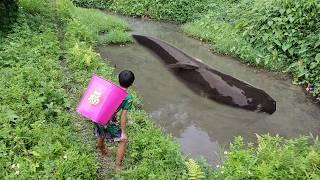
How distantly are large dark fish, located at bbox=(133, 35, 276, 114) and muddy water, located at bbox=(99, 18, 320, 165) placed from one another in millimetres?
195

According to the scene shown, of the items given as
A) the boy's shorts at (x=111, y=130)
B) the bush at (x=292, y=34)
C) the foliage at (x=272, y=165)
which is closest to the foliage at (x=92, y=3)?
the bush at (x=292, y=34)

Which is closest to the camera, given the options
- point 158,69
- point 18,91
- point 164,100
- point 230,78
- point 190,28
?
point 18,91

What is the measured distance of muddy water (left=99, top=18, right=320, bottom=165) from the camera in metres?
8.45

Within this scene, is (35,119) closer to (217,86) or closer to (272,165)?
(272,165)

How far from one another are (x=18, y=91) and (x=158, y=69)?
493 centimetres

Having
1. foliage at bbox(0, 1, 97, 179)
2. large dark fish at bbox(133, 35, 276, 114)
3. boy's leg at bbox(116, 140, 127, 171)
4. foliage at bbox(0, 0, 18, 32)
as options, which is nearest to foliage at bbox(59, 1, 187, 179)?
boy's leg at bbox(116, 140, 127, 171)

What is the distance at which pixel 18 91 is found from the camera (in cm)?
757

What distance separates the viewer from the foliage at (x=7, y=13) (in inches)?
444

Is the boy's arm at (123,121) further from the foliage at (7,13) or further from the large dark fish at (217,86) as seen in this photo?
the foliage at (7,13)

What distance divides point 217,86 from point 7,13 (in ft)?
19.9

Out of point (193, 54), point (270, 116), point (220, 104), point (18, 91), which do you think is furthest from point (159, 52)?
point (18, 91)

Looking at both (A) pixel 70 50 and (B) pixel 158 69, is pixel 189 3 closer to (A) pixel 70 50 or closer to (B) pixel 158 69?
(B) pixel 158 69

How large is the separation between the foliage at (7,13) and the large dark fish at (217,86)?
4.38 meters

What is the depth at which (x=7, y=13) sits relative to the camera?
11602 mm
